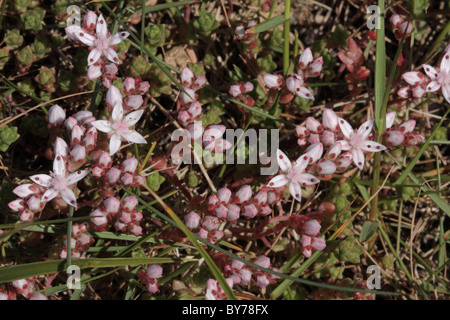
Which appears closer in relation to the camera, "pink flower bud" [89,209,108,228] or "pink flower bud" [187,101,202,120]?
"pink flower bud" [89,209,108,228]

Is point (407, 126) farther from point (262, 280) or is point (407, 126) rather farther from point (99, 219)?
point (99, 219)

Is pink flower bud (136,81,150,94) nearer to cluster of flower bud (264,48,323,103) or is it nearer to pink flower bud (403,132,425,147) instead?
cluster of flower bud (264,48,323,103)

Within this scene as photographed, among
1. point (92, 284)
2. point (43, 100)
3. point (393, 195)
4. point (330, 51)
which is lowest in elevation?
point (92, 284)

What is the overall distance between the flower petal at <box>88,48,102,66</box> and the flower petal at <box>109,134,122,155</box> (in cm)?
44

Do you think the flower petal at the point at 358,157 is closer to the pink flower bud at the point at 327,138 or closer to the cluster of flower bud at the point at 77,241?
the pink flower bud at the point at 327,138

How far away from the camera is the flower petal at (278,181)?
8.54 feet

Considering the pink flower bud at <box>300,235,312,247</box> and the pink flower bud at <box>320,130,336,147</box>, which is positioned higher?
the pink flower bud at <box>320,130,336,147</box>

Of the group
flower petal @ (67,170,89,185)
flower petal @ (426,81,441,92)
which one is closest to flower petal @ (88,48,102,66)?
flower petal @ (67,170,89,185)

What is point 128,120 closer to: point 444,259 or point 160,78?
point 160,78

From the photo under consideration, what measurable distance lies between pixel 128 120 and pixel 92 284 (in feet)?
3.84

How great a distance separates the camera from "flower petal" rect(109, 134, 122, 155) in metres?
2.44

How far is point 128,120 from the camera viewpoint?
252cm
